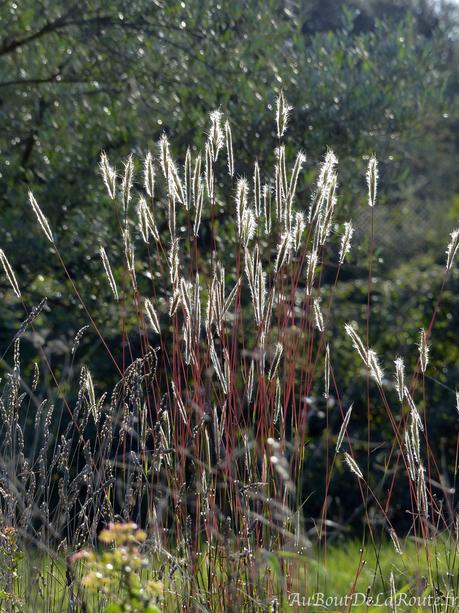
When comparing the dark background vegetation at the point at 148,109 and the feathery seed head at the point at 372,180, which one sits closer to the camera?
the feathery seed head at the point at 372,180

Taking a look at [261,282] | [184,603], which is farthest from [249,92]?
[184,603]

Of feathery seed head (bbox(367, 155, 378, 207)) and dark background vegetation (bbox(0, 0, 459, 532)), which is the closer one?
feathery seed head (bbox(367, 155, 378, 207))

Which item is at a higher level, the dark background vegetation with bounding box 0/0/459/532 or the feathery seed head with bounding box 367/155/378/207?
the dark background vegetation with bounding box 0/0/459/532

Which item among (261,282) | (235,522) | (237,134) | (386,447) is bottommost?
(386,447)

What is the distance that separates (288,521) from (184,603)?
39 centimetres

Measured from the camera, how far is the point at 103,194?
5766 millimetres

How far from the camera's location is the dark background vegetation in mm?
5734

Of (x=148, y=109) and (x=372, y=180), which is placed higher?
(x=148, y=109)

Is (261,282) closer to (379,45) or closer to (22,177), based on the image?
(22,177)

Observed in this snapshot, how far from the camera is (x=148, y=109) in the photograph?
19.2 ft

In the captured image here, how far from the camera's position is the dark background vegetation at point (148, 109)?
18.8 feet

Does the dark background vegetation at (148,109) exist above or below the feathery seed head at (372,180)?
above

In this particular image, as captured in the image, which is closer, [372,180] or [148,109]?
[372,180]

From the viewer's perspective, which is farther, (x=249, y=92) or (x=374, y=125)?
(x=374, y=125)
